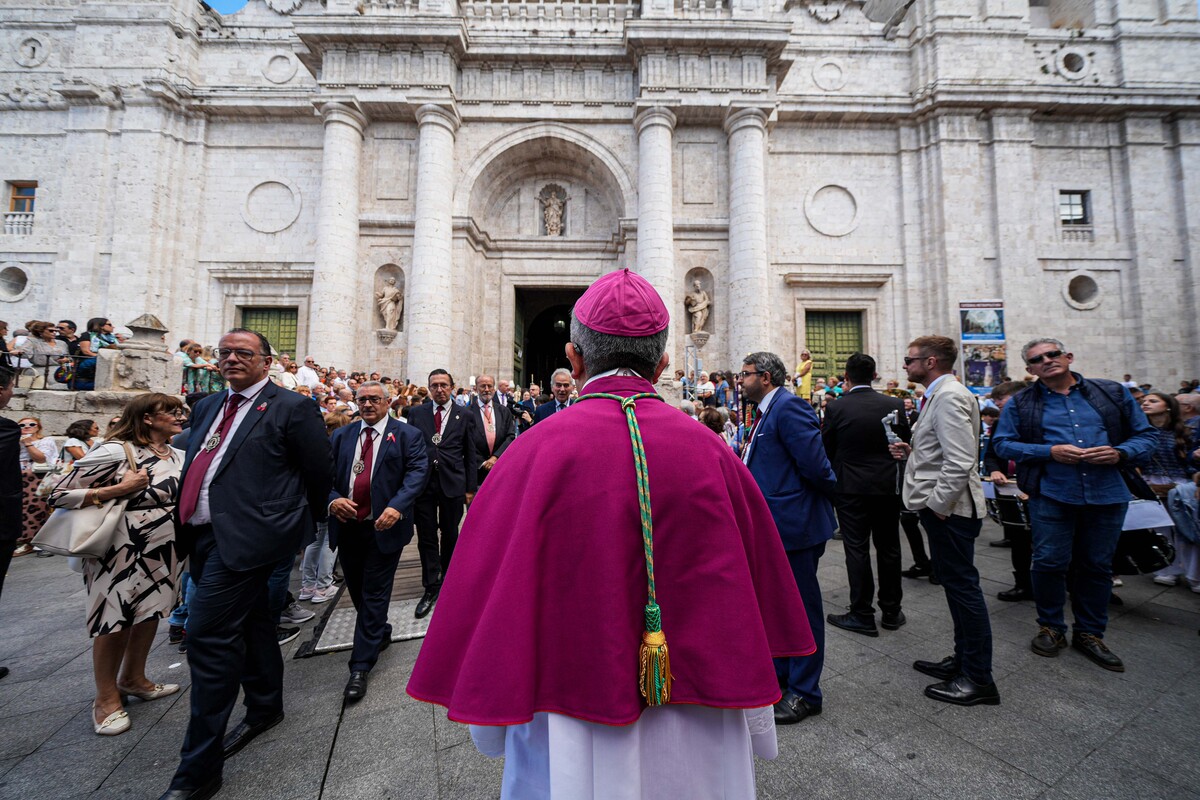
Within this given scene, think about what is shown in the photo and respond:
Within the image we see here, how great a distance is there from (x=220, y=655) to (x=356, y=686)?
0.87 metres

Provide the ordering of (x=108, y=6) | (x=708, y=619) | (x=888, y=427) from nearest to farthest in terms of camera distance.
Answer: (x=708, y=619)
(x=888, y=427)
(x=108, y=6)

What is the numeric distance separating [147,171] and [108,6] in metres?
5.51

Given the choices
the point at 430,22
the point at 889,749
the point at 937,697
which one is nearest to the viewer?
the point at 889,749

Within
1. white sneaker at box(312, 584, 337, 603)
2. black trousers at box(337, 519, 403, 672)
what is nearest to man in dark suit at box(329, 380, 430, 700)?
black trousers at box(337, 519, 403, 672)

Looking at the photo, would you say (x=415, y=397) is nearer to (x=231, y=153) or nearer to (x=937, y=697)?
(x=937, y=697)

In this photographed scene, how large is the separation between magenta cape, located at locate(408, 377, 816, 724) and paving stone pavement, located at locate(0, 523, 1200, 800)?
164cm

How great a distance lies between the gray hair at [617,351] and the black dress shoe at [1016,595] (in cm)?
505

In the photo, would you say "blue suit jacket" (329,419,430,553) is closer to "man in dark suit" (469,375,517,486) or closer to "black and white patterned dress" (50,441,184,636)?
"black and white patterned dress" (50,441,184,636)

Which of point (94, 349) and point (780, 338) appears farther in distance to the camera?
point (780, 338)

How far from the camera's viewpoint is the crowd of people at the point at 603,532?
3.82ft

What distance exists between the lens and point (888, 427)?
144 inches

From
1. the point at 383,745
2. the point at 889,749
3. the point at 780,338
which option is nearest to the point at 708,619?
the point at 889,749

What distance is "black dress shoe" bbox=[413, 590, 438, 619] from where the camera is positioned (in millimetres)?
4238

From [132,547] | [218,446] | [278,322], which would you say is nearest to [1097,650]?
[218,446]
